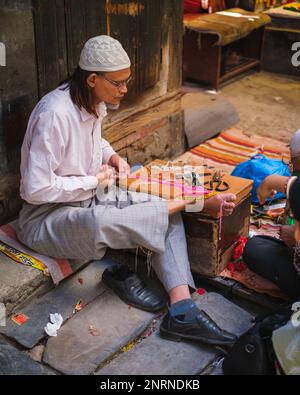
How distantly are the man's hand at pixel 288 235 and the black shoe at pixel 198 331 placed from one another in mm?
687

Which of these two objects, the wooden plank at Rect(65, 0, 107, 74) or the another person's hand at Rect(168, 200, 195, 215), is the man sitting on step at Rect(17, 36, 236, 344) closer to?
the another person's hand at Rect(168, 200, 195, 215)

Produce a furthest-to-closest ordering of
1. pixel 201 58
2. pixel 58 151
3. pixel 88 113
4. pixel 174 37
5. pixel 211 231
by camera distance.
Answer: pixel 201 58, pixel 174 37, pixel 211 231, pixel 88 113, pixel 58 151

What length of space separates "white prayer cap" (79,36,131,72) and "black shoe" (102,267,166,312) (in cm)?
127

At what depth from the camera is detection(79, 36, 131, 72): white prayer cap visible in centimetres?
315

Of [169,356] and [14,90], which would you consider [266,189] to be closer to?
[169,356]

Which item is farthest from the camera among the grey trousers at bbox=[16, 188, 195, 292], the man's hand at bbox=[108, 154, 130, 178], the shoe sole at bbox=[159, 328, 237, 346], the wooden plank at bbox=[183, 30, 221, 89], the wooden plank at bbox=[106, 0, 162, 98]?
the wooden plank at bbox=[183, 30, 221, 89]

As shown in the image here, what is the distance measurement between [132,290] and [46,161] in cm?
96

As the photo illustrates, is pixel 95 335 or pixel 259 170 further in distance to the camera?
pixel 259 170

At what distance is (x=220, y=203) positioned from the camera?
339 centimetres

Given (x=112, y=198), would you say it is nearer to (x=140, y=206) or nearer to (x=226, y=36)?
(x=140, y=206)

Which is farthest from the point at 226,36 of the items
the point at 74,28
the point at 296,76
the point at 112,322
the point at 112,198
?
the point at 112,322

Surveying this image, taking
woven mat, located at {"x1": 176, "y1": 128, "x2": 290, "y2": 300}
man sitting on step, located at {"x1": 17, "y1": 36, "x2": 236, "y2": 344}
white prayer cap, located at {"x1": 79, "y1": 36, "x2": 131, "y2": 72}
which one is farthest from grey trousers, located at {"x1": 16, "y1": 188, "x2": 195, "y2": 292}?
woven mat, located at {"x1": 176, "y1": 128, "x2": 290, "y2": 300}

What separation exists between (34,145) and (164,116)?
227cm

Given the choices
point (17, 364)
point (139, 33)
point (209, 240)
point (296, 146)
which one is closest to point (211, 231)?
point (209, 240)
